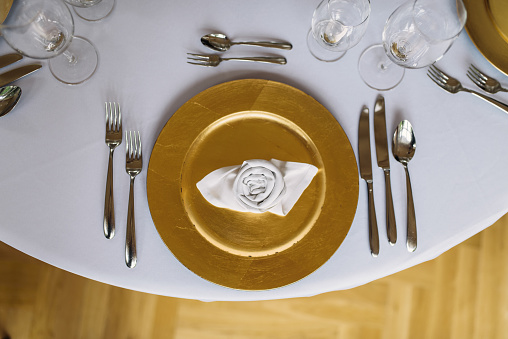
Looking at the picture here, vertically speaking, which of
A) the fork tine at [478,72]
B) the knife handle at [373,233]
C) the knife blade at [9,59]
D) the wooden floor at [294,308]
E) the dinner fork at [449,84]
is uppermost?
the fork tine at [478,72]

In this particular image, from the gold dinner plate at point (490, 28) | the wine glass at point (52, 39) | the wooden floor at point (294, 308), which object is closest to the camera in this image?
the wine glass at point (52, 39)

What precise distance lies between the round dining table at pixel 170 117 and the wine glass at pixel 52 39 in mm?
21

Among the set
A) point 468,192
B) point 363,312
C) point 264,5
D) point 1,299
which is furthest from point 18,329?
point 468,192

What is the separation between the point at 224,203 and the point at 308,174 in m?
0.17

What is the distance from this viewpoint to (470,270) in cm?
143

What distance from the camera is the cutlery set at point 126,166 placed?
718 millimetres

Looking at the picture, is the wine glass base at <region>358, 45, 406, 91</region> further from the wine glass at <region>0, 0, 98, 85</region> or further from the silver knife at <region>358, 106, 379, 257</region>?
the wine glass at <region>0, 0, 98, 85</region>

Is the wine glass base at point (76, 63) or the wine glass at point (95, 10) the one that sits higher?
the wine glass at point (95, 10)

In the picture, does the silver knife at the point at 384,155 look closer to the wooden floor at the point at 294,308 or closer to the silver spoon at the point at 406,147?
the silver spoon at the point at 406,147

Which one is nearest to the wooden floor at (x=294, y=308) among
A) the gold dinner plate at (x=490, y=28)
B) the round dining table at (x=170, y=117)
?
the round dining table at (x=170, y=117)

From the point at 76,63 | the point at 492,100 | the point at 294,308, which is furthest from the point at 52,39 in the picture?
the point at 294,308

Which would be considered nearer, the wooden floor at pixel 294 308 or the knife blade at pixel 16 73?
the knife blade at pixel 16 73

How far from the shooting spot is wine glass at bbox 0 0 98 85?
0.67 m

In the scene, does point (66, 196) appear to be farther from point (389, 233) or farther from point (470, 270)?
point (470, 270)
